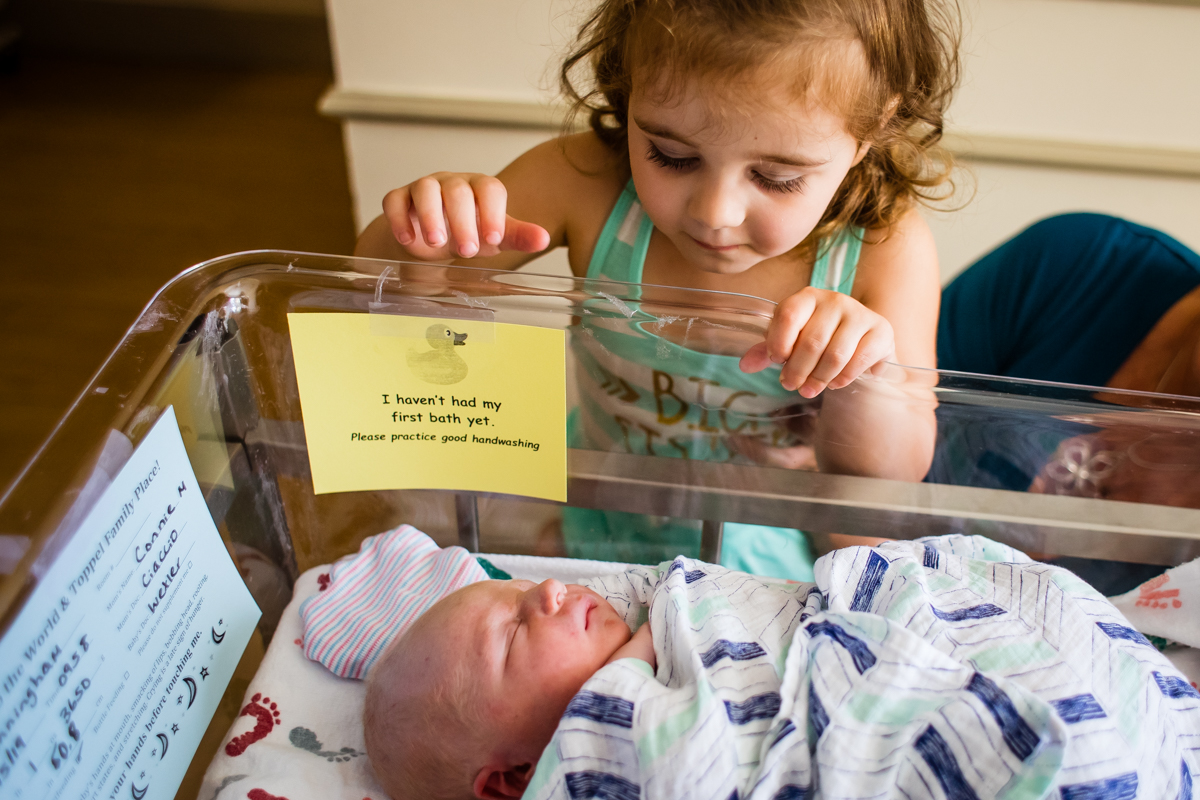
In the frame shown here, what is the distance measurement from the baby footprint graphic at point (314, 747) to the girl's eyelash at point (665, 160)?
48cm

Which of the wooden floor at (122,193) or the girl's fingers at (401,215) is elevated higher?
the girl's fingers at (401,215)

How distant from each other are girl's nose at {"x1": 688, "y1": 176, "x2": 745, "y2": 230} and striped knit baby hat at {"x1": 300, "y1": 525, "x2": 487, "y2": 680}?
32 centimetres

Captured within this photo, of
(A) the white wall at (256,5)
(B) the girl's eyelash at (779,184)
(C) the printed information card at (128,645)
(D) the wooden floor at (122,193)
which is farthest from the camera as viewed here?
(A) the white wall at (256,5)

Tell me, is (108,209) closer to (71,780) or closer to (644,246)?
(644,246)

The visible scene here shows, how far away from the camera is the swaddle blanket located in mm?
439

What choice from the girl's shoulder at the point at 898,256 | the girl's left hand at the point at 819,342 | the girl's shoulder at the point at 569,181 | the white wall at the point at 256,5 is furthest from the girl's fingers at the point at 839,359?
the white wall at the point at 256,5

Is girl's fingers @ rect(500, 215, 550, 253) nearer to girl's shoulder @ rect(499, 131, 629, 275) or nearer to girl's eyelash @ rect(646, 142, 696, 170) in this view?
girl's eyelash @ rect(646, 142, 696, 170)

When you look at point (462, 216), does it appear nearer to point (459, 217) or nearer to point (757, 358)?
point (459, 217)

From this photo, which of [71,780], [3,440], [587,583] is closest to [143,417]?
[71,780]

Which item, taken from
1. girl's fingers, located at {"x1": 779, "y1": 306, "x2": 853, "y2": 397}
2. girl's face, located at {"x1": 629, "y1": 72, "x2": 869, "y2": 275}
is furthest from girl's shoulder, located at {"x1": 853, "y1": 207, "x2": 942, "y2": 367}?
girl's fingers, located at {"x1": 779, "y1": 306, "x2": 853, "y2": 397}

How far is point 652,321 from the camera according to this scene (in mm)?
625

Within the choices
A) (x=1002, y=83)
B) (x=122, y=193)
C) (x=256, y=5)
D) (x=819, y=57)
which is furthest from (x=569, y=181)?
(x=256, y=5)

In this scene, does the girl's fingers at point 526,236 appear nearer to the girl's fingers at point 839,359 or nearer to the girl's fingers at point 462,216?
the girl's fingers at point 462,216

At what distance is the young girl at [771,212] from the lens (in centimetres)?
58
